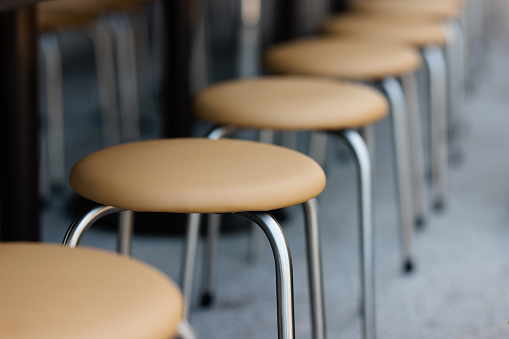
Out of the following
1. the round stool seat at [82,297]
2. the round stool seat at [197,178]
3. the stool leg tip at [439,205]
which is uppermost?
the round stool seat at [82,297]

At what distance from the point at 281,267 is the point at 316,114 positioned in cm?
44

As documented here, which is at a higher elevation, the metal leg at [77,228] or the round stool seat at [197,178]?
the round stool seat at [197,178]

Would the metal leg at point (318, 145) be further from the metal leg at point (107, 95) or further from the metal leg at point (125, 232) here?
the metal leg at point (125, 232)

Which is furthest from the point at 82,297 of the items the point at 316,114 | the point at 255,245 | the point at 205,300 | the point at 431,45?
the point at 431,45

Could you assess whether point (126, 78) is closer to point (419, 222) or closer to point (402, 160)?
point (419, 222)

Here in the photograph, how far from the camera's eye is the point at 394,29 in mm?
2252

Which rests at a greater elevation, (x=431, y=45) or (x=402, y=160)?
(x=431, y=45)

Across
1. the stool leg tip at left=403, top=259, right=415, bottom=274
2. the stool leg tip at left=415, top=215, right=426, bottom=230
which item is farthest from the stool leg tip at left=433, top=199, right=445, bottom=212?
the stool leg tip at left=403, top=259, right=415, bottom=274

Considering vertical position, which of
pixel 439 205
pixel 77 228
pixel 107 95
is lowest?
pixel 439 205

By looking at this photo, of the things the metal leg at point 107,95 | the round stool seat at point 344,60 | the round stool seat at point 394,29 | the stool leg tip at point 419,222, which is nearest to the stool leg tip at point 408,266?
the stool leg tip at point 419,222

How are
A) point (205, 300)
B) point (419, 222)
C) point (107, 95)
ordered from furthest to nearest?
point (107, 95), point (419, 222), point (205, 300)

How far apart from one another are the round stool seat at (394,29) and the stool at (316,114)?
0.80 m

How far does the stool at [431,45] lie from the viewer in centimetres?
211

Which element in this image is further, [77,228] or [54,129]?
[54,129]
